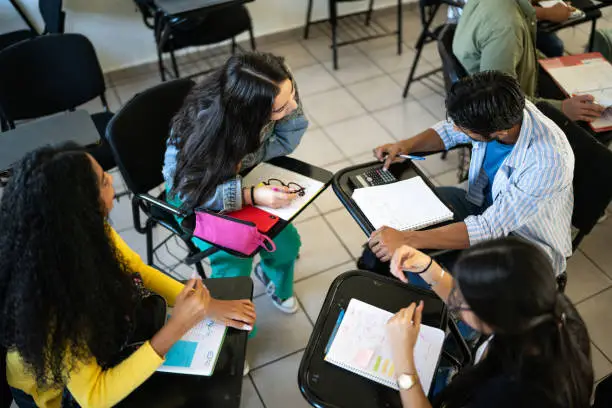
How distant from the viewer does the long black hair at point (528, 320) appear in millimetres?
1000

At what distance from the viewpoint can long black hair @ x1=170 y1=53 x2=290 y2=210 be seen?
5.22 feet

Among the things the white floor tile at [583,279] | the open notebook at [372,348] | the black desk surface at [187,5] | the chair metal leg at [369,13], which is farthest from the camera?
the chair metal leg at [369,13]

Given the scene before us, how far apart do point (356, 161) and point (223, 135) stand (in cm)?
147

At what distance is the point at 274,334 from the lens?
2.16 m

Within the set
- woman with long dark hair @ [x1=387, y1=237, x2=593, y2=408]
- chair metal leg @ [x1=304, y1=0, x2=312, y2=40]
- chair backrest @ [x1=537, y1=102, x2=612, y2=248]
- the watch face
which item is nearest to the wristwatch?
the watch face

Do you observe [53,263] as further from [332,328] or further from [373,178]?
[373,178]

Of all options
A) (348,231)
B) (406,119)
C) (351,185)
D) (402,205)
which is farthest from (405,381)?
(406,119)

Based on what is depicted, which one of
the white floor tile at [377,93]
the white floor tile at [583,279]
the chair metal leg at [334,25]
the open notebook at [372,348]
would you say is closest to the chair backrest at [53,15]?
the chair metal leg at [334,25]

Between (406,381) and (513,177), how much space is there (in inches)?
29.8

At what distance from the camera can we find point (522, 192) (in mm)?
1521

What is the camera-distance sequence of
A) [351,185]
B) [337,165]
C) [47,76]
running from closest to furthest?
[351,185], [47,76], [337,165]

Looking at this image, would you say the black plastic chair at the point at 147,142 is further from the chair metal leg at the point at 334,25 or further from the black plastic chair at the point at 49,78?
the chair metal leg at the point at 334,25

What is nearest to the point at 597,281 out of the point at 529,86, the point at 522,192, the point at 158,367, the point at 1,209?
the point at 529,86

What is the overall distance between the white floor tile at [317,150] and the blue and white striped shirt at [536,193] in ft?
4.68
